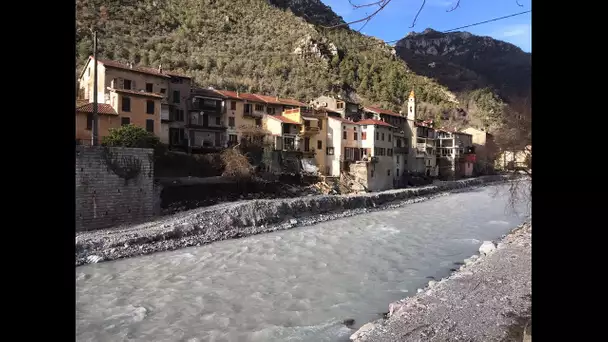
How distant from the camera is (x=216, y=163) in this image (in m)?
15.6

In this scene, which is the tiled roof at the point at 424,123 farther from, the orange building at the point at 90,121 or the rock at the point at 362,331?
the rock at the point at 362,331

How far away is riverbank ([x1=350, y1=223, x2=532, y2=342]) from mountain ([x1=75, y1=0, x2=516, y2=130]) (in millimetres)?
12420

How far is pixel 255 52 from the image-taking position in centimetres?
4022

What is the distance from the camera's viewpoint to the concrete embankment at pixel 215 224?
8953mm

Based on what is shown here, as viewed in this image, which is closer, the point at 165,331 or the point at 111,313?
the point at 165,331

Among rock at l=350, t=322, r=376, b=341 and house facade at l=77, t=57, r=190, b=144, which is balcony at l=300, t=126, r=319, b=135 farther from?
rock at l=350, t=322, r=376, b=341

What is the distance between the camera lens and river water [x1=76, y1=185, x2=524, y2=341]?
5.11 m

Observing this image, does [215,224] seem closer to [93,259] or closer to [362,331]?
[93,259]

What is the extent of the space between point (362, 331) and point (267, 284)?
2869mm

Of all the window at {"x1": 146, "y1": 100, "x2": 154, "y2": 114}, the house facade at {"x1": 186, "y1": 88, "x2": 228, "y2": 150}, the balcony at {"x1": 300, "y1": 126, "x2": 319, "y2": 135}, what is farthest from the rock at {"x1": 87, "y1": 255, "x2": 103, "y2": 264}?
the balcony at {"x1": 300, "y1": 126, "x2": 319, "y2": 135}
